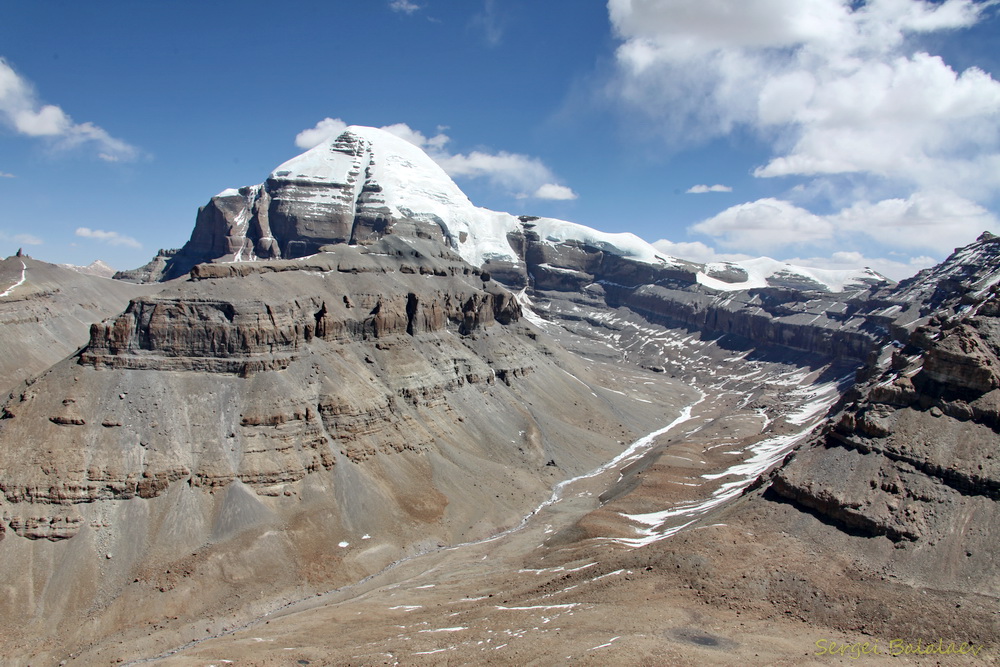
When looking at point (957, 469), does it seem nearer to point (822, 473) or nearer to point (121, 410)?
point (822, 473)

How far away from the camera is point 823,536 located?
49219 millimetres

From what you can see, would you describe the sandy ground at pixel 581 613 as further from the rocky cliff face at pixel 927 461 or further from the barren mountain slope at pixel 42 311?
the barren mountain slope at pixel 42 311

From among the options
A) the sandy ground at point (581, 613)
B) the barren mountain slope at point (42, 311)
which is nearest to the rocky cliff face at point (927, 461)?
the sandy ground at point (581, 613)

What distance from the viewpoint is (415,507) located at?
71.8 metres

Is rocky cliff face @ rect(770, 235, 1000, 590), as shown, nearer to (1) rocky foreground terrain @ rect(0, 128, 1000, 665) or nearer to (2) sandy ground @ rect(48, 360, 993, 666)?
(1) rocky foreground terrain @ rect(0, 128, 1000, 665)

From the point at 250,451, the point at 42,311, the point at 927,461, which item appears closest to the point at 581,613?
the point at 927,461

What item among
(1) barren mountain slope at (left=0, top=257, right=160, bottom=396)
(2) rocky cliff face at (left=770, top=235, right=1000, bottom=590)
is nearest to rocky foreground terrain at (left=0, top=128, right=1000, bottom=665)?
(2) rocky cliff face at (left=770, top=235, right=1000, bottom=590)

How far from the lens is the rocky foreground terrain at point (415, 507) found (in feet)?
137

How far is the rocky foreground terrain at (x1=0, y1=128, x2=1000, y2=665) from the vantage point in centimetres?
4184

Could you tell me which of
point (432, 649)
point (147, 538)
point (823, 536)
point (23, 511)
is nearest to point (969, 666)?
point (823, 536)

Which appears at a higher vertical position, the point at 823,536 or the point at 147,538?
the point at 823,536

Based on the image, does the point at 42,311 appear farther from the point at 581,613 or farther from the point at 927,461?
the point at 927,461

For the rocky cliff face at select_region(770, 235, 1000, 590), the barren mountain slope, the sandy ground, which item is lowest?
the sandy ground

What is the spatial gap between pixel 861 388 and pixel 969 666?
196 feet
